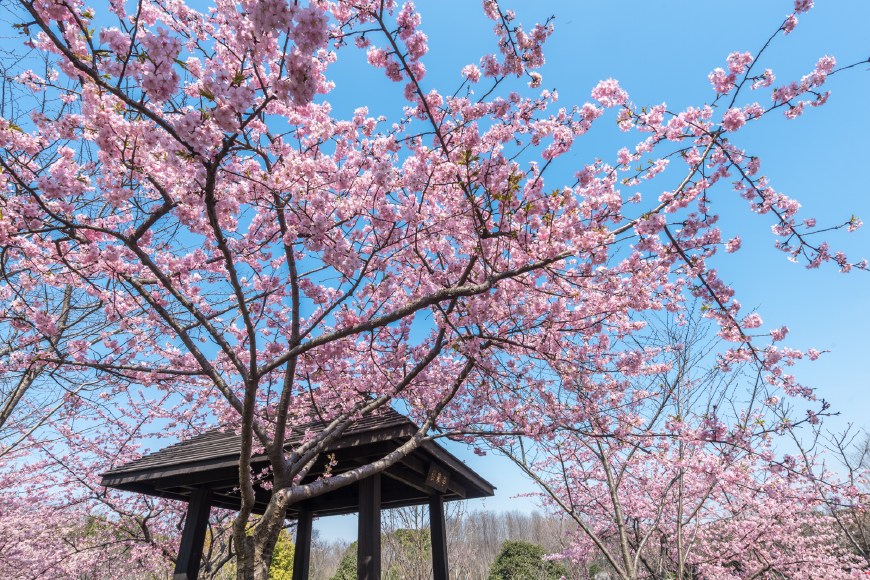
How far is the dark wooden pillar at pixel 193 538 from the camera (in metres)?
5.34

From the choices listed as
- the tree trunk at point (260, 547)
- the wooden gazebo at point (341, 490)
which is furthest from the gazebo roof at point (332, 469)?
the tree trunk at point (260, 547)

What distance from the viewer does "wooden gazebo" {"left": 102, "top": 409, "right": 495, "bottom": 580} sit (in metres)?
4.58

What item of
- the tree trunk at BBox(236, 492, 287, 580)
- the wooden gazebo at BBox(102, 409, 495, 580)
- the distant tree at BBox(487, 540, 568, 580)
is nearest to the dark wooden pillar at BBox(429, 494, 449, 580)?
the wooden gazebo at BBox(102, 409, 495, 580)

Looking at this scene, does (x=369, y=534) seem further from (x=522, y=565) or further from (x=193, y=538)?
(x=522, y=565)

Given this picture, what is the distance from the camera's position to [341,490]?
21.1 feet

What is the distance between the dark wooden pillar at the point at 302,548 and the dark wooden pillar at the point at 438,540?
1802 mm

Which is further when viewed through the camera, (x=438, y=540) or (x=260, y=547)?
(x=438, y=540)

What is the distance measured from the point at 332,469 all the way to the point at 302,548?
6.69ft

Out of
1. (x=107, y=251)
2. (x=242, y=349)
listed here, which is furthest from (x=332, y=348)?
(x=107, y=251)

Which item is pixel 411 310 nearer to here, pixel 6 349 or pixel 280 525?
pixel 280 525

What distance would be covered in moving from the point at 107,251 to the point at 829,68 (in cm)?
640

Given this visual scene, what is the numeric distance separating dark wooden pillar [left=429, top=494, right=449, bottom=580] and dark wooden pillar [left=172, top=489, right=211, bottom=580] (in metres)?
3.03

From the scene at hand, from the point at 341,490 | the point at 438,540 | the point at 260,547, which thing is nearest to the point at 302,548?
the point at 341,490

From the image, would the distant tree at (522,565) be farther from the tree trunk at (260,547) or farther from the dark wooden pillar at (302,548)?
the tree trunk at (260,547)
